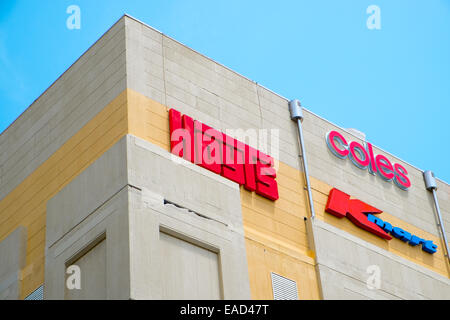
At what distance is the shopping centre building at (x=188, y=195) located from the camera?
3216 cm

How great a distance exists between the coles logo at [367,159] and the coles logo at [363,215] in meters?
2.43

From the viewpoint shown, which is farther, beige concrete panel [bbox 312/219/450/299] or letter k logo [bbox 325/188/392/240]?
letter k logo [bbox 325/188/392/240]

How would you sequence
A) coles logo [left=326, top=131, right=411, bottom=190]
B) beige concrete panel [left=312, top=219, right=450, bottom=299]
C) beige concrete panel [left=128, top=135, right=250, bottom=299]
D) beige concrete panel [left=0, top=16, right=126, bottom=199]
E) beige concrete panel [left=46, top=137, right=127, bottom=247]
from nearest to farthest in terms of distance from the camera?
beige concrete panel [left=128, top=135, right=250, bottom=299] → beige concrete panel [left=46, top=137, right=127, bottom=247] → beige concrete panel [left=312, top=219, right=450, bottom=299] → beige concrete panel [left=0, top=16, right=126, bottom=199] → coles logo [left=326, top=131, right=411, bottom=190]

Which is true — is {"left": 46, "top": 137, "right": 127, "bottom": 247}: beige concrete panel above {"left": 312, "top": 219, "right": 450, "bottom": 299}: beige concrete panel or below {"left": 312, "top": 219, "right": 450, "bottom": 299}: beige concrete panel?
above

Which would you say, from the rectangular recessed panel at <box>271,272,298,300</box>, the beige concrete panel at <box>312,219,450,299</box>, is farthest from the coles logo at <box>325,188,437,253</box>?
the rectangular recessed panel at <box>271,272,298,300</box>

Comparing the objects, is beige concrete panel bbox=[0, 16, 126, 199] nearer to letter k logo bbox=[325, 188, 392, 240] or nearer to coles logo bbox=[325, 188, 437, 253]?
letter k logo bbox=[325, 188, 392, 240]

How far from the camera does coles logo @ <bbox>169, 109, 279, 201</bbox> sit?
1399 inches

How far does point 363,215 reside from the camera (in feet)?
135

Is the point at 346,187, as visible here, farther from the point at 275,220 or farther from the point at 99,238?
the point at 99,238

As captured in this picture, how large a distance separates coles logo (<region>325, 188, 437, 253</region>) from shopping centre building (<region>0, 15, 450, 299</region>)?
0.24 ft

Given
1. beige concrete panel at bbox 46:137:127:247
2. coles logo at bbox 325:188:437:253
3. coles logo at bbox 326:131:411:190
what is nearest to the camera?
beige concrete panel at bbox 46:137:127:247

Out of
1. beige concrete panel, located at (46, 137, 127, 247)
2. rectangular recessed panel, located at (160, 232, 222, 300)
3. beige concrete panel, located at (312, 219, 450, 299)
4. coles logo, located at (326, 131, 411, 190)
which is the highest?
Answer: coles logo, located at (326, 131, 411, 190)

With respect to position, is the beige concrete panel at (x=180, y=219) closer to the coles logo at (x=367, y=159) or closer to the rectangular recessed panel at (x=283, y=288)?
the rectangular recessed panel at (x=283, y=288)

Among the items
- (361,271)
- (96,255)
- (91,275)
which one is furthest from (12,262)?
(361,271)
